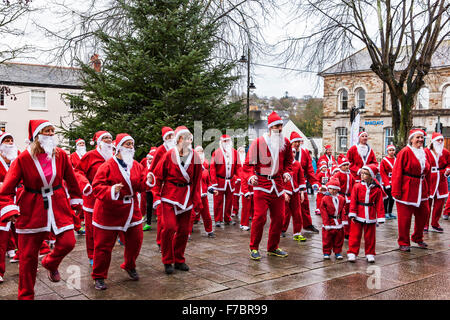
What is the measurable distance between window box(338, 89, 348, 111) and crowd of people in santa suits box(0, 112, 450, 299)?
83.5 feet

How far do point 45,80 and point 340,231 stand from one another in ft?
109

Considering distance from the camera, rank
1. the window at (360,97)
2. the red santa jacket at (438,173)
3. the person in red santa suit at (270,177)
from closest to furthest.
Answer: the person in red santa suit at (270,177) < the red santa jacket at (438,173) < the window at (360,97)

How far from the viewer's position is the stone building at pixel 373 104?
1148 inches

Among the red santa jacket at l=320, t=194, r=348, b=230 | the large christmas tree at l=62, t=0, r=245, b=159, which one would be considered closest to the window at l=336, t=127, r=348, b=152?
the large christmas tree at l=62, t=0, r=245, b=159

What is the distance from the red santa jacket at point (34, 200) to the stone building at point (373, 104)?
2447cm

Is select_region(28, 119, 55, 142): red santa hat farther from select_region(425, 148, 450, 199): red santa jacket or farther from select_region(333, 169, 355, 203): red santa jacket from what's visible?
select_region(425, 148, 450, 199): red santa jacket

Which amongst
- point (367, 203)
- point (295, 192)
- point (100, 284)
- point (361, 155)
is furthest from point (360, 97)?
point (100, 284)

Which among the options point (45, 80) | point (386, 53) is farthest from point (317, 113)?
point (386, 53)

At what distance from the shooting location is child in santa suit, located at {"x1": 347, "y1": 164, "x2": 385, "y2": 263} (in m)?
6.35

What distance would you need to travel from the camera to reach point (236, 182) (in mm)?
10266

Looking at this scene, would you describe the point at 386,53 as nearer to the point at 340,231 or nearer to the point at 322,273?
the point at 340,231

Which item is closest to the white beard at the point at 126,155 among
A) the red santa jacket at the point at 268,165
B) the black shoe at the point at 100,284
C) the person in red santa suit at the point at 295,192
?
the black shoe at the point at 100,284

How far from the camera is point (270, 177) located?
6387 millimetres

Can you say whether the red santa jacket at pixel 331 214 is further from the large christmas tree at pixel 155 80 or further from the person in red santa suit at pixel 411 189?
the large christmas tree at pixel 155 80
